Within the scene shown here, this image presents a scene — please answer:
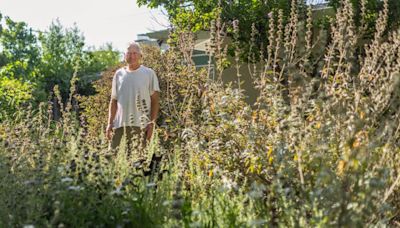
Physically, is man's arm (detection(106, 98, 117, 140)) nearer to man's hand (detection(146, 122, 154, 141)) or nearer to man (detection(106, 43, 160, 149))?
man (detection(106, 43, 160, 149))

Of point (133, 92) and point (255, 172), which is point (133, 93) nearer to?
point (133, 92)

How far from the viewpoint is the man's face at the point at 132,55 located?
617 centimetres

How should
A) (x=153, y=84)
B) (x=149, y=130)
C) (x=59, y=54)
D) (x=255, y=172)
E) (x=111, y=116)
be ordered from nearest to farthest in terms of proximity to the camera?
(x=255, y=172) → (x=149, y=130) → (x=153, y=84) → (x=111, y=116) → (x=59, y=54)

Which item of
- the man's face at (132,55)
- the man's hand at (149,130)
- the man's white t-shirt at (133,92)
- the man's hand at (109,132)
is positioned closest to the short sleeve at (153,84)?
the man's white t-shirt at (133,92)

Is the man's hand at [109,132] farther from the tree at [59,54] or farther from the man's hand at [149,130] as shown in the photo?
the tree at [59,54]

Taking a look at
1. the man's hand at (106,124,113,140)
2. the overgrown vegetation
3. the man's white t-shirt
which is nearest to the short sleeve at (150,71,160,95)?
the man's white t-shirt

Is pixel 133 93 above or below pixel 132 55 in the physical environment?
below

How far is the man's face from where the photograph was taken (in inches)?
243

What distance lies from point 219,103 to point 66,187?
6.12 feet

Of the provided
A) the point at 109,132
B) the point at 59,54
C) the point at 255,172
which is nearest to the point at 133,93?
the point at 109,132

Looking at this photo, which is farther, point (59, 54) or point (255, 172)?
point (59, 54)

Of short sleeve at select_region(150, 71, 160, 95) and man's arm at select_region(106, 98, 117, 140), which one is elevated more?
short sleeve at select_region(150, 71, 160, 95)

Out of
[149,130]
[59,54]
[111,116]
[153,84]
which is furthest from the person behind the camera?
[59,54]

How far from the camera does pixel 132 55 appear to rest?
619cm
